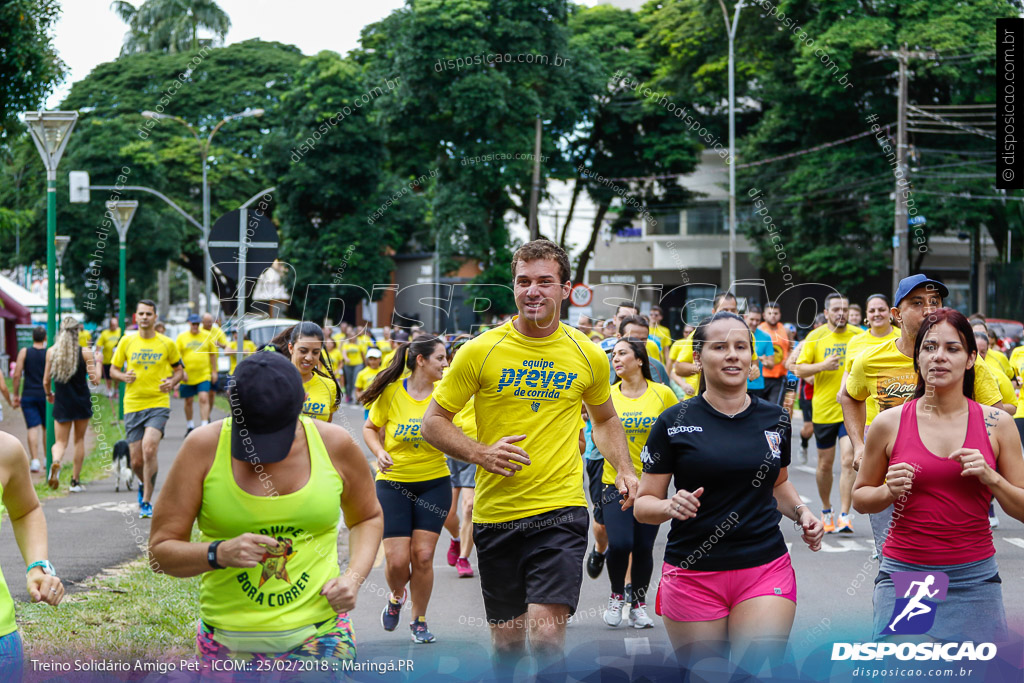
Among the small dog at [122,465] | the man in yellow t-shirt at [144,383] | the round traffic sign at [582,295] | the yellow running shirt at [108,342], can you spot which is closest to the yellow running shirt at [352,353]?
the round traffic sign at [582,295]

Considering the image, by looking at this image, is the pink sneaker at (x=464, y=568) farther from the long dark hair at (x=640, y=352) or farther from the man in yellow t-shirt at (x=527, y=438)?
the man in yellow t-shirt at (x=527, y=438)

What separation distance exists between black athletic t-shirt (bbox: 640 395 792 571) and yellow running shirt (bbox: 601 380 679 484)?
280 cm

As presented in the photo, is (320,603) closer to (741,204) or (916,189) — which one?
(916,189)

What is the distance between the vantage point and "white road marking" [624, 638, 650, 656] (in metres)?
6.25

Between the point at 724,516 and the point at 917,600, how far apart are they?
0.74 meters

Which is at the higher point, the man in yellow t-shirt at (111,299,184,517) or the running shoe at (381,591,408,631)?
the man in yellow t-shirt at (111,299,184,517)

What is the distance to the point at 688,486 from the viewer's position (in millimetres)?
4332

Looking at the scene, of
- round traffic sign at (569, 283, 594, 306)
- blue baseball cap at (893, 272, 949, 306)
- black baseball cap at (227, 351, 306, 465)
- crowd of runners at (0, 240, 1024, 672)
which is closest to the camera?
black baseball cap at (227, 351, 306, 465)

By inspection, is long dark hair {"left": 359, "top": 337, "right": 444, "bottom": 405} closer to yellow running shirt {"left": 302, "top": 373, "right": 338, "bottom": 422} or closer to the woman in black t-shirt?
yellow running shirt {"left": 302, "top": 373, "right": 338, "bottom": 422}

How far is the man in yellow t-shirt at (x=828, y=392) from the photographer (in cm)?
989

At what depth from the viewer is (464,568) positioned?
8766mm

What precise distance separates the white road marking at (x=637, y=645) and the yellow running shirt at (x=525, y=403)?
5.17 ft

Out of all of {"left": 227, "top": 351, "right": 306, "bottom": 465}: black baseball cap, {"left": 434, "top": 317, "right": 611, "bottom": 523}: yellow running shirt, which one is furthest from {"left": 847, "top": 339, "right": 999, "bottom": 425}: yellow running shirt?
{"left": 227, "top": 351, "right": 306, "bottom": 465}: black baseball cap

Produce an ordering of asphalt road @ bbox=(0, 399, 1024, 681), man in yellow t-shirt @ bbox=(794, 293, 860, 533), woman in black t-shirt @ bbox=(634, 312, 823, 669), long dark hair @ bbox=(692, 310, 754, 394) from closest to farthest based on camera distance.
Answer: woman in black t-shirt @ bbox=(634, 312, 823, 669) → long dark hair @ bbox=(692, 310, 754, 394) → asphalt road @ bbox=(0, 399, 1024, 681) → man in yellow t-shirt @ bbox=(794, 293, 860, 533)
